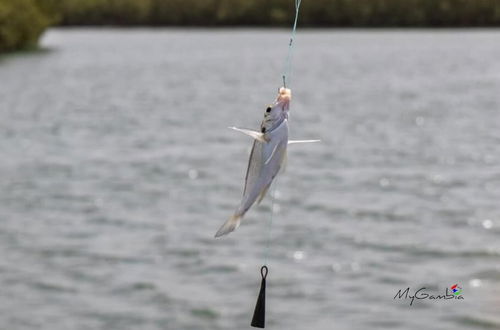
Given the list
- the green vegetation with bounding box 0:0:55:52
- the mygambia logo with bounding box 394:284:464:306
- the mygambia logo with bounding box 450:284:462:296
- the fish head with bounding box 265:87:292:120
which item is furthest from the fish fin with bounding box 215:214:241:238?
the green vegetation with bounding box 0:0:55:52

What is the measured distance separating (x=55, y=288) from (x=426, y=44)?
102548mm

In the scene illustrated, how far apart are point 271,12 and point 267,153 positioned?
14842cm

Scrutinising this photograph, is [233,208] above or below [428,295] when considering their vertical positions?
above

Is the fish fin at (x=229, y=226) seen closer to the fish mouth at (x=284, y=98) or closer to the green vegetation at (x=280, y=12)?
the fish mouth at (x=284, y=98)

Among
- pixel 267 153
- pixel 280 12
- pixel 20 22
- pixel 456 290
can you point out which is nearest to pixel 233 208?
pixel 456 290

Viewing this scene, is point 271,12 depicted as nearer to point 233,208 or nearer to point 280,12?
point 280,12

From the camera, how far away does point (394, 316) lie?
17562mm

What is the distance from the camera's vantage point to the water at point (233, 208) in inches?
727

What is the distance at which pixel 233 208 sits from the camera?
88.5 feet

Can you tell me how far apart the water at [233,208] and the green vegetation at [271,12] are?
213 feet

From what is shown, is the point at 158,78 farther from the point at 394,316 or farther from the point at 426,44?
the point at 394,316

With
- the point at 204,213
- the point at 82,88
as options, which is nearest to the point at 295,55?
the point at 82,88

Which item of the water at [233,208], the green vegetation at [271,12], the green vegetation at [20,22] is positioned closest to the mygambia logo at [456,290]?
the water at [233,208]

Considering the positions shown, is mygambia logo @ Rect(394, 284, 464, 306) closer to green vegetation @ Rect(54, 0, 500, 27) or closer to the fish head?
the fish head
